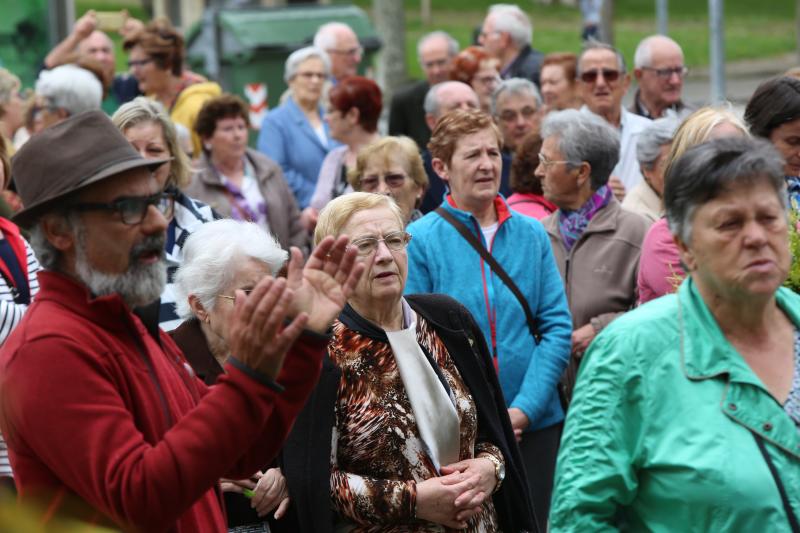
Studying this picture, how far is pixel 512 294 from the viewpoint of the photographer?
612 cm

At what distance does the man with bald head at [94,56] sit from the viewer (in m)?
10.7

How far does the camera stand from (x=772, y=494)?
320 centimetres

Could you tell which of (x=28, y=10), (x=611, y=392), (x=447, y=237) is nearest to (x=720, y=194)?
(x=611, y=392)

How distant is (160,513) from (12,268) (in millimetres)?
2483

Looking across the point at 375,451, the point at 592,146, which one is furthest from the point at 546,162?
the point at 375,451

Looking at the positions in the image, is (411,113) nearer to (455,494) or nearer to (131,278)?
(455,494)

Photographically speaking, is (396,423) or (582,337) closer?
(396,423)

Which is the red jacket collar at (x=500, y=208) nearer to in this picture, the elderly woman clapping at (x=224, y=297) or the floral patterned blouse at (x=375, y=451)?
the elderly woman clapping at (x=224, y=297)

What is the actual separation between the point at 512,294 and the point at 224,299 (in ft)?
5.71

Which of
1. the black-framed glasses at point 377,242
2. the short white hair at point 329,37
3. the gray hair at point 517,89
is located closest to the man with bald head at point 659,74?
the gray hair at point 517,89

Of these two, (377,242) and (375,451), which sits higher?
(377,242)

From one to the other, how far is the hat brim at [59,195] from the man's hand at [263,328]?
1.70ft

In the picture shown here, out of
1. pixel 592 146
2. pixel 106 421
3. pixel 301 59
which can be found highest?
pixel 301 59

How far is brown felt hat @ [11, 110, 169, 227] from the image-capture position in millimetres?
3428
